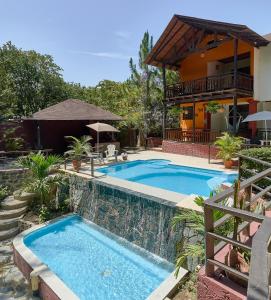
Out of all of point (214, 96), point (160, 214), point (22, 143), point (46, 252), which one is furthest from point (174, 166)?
point (22, 143)

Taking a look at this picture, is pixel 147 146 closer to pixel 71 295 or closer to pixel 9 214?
pixel 9 214

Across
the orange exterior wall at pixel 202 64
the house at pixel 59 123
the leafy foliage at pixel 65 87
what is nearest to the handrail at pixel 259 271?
the house at pixel 59 123

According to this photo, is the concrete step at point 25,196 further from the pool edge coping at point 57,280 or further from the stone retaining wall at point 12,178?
the pool edge coping at point 57,280

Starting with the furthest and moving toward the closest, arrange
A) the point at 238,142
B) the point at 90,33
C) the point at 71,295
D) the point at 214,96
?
1. the point at 90,33
2. the point at 214,96
3. the point at 238,142
4. the point at 71,295

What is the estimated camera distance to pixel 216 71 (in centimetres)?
1988

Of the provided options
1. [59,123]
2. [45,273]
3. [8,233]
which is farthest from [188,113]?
[45,273]

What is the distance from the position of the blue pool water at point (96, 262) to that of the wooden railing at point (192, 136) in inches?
425

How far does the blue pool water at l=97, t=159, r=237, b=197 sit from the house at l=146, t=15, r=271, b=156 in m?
3.82

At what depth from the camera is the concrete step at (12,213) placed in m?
10.3

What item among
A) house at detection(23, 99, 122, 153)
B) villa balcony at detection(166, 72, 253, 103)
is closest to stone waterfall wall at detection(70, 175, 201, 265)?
house at detection(23, 99, 122, 153)

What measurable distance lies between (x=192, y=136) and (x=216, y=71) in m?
5.92

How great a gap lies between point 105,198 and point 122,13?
12.8m

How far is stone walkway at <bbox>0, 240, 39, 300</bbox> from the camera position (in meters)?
6.51

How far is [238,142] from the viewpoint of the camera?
13.3 m
